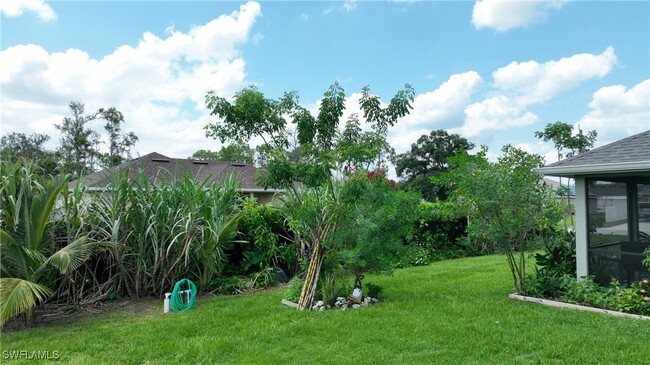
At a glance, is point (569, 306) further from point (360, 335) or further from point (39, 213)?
point (39, 213)

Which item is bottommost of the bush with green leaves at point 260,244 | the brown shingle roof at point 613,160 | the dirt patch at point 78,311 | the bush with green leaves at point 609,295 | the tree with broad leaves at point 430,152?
the dirt patch at point 78,311

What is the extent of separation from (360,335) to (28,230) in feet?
13.9

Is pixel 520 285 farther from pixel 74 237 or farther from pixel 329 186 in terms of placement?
pixel 74 237

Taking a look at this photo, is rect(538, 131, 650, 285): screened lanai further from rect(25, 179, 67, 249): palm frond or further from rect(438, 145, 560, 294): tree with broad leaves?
rect(25, 179, 67, 249): palm frond

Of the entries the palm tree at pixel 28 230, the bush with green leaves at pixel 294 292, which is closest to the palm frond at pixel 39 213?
the palm tree at pixel 28 230

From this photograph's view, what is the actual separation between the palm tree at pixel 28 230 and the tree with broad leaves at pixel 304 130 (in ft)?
7.42

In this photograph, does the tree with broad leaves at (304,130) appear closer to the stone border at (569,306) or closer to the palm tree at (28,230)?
the palm tree at (28,230)

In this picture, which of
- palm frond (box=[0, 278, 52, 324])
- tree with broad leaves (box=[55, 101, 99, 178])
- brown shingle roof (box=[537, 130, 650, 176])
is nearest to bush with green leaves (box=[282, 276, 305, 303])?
palm frond (box=[0, 278, 52, 324])

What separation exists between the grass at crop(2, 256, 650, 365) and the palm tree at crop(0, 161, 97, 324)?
29.2 inches

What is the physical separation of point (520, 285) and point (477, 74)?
288 inches

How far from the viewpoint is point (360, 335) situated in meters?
4.14

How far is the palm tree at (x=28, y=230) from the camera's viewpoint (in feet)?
15.1

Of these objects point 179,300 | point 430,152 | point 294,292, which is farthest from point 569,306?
point 430,152

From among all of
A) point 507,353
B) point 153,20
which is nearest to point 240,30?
point 153,20
